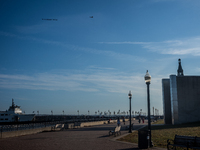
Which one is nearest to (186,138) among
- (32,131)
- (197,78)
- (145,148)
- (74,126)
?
(145,148)

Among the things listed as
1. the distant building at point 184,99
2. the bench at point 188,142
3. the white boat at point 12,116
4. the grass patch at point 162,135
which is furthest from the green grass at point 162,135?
the white boat at point 12,116

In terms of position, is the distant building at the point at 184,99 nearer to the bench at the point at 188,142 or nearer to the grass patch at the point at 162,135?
the grass patch at the point at 162,135

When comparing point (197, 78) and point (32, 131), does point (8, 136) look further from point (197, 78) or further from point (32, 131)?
point (197, 78)

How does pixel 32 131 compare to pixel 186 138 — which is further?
pixel 32 131

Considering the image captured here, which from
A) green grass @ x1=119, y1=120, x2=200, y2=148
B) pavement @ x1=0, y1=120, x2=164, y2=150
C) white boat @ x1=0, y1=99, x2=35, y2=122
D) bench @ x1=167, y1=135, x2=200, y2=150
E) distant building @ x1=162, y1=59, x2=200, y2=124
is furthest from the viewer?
white boat @ x1=0, y1=99, x2=35, y2=122

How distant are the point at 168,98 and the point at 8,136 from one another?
1450 inches

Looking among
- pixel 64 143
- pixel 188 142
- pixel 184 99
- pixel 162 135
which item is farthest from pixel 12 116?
pixel 188 142

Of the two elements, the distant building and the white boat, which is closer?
the distant building

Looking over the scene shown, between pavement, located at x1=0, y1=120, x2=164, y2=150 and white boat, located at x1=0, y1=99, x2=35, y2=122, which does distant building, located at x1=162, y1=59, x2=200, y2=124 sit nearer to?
pavement, located at x1=0, y1=120, x2=164, y2=150

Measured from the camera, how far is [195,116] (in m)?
41.7

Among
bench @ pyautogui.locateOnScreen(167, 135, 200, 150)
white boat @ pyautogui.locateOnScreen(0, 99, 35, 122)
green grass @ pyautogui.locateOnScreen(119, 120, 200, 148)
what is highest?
bench @ pyautogui.locateOnScreen(167, 135, 200, 150)

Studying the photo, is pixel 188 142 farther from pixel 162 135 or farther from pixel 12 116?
pixel 12 116

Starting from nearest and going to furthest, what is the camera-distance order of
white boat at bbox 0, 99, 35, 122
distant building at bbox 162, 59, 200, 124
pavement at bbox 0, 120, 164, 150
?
pavement at bbox 0, 120, 164, 150 → distant building at bbox 162, 59, 200, 124 → white boat at bbox 0, 99, 35, 122

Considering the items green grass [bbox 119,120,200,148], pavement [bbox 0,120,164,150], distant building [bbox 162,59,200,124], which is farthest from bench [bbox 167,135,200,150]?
distant building [bbox 162,59,200,124]
